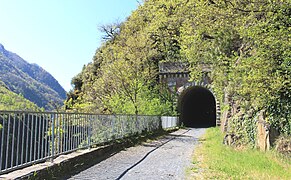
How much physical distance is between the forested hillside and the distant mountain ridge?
2864 centimetres

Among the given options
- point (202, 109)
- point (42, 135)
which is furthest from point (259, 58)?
point (202, 109)

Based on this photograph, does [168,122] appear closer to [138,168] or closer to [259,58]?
[259,58]

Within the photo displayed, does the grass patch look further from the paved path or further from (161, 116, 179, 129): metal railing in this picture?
(161, 116, 179, 129): metal railing

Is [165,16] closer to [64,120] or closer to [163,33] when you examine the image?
[163,33]

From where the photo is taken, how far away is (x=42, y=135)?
17.9 ft

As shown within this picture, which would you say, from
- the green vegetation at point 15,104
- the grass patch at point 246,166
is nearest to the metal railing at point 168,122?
the green vegetation at point 15,104

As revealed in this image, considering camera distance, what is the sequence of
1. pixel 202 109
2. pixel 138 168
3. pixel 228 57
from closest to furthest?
1. pixel 138 168
2. pixel 228 57
3. pixel 202 109

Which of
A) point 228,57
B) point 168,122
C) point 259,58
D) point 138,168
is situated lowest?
point 138,168

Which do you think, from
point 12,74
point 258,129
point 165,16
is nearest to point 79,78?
point 165,16

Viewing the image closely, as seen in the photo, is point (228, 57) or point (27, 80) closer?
point (228, 57)

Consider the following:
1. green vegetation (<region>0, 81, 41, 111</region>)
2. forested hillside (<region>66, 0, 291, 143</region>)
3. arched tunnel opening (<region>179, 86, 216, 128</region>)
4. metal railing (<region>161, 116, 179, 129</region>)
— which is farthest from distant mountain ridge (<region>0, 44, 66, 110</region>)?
green vegetation (<region>0, 81, 41, 111</region>)

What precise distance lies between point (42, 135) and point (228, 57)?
1020cm

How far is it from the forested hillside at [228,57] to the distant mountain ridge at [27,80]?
28644 millimetres

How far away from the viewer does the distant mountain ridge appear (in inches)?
2936
